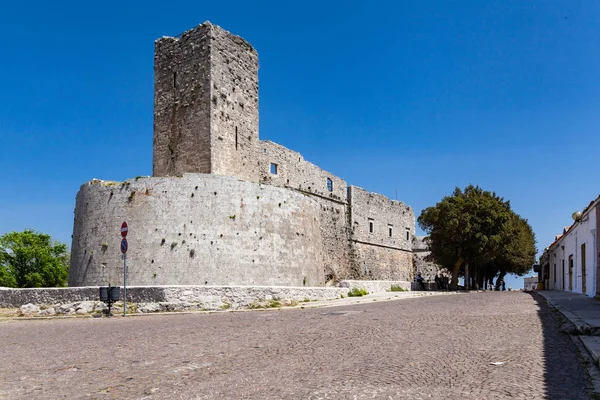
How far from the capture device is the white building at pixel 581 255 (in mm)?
19062

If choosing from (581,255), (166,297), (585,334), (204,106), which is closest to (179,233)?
(166,297)

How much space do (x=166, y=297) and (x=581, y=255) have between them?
1768 cm

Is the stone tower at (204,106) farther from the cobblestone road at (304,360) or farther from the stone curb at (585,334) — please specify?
the stone curb at (585,334)

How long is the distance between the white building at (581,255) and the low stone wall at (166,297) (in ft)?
35.9

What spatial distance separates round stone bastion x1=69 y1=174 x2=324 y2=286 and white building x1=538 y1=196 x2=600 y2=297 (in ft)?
38.3

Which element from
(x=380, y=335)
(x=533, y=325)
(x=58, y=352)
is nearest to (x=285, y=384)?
(x=380, y=335)

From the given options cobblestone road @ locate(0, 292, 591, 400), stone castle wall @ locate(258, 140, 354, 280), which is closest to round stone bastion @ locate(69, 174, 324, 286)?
cobblestone road @ locate(0, 292, 591, 400)

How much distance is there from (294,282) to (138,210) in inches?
280

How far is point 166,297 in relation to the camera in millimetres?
→ 14914

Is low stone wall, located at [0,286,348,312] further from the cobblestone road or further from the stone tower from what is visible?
the stone tower

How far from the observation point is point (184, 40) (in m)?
25.2

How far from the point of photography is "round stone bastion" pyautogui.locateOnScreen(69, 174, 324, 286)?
67.2ft

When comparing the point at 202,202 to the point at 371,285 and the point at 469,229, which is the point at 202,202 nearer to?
the point at 371,285

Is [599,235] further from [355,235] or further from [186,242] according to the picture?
[355,235]
